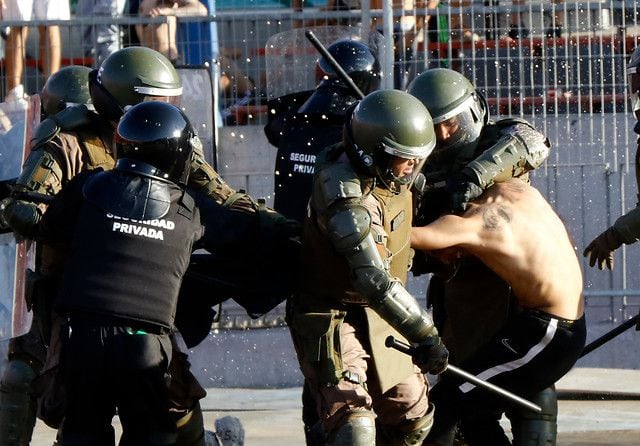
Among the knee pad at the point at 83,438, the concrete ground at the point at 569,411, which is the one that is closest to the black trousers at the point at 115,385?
the knee pad at the point at 83,438

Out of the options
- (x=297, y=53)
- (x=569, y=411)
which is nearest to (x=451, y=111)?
(x=569, y=411)

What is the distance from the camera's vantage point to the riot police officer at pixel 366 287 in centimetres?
531

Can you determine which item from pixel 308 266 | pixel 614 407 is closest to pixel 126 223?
pixel 308 266

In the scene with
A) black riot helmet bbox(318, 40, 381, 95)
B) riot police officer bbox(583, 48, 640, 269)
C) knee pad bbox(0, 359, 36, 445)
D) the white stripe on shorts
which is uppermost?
black riot helmet bbox(318, 40, 381, 95)

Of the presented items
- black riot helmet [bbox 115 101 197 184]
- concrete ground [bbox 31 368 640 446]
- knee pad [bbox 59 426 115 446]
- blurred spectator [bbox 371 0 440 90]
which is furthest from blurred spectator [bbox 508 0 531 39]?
knee pad [bbox 59 426 115 446]

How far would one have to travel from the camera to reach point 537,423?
609 centimetres

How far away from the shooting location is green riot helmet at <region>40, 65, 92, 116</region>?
689 centimetres

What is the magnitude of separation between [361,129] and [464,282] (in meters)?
1.01

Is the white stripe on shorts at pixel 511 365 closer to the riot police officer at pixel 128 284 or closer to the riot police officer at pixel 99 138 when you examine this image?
the riot police officer at pixel 99 138

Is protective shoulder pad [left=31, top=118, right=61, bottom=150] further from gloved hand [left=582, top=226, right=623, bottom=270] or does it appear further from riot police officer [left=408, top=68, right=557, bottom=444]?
gloved hand [left=582, top=226, right=623, bottom=270]

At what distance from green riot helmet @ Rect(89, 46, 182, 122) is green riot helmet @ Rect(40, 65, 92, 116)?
19.7 inches

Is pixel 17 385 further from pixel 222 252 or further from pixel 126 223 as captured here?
pixel 126 223

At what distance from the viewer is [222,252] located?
19.6 feet

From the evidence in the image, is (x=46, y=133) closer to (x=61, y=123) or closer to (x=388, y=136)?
(x=61, y=123)
